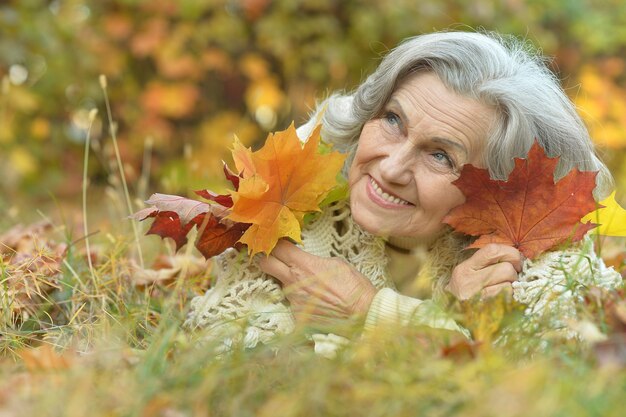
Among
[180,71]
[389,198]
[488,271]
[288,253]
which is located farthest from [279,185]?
[180,71]

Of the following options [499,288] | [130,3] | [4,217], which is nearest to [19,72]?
[130,3]

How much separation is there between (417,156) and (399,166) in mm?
75

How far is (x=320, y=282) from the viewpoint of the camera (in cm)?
214

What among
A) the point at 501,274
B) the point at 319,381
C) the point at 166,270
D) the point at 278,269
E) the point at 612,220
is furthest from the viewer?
the point at 166,270

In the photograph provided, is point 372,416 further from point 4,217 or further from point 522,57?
point 4,217

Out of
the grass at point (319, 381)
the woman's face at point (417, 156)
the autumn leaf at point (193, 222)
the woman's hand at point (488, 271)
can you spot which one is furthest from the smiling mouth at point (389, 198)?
the grass at point (319, 381)

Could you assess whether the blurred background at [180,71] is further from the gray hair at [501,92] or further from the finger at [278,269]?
the finger at [278,269]

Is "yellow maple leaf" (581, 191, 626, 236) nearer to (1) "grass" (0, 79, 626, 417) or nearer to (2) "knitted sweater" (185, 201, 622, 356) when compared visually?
(2) "knitted sweater" (185, 201, 622, 356)

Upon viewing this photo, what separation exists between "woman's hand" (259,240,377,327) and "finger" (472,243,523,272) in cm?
30

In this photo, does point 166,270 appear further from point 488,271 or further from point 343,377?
point 343,377

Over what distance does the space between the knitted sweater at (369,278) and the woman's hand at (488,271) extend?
38 mm

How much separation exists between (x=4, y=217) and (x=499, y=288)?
232cm

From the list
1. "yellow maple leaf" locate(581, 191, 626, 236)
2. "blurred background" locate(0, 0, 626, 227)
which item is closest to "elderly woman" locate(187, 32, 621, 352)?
"yellow maple leaf" locate(581, 191, 626, 236)

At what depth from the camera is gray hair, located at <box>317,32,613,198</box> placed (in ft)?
7.18
